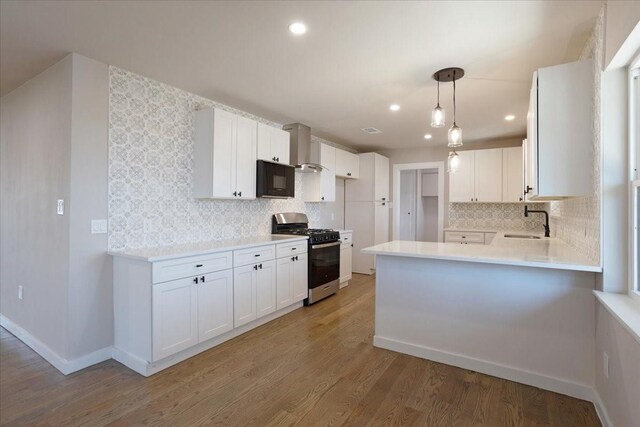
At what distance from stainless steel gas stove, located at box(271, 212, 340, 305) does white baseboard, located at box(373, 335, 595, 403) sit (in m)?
1.43

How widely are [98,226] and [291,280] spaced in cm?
204

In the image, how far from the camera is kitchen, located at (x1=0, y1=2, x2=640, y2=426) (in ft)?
6.49

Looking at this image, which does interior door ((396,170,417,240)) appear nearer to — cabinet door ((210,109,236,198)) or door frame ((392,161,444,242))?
door frame ((392,161,444,242))

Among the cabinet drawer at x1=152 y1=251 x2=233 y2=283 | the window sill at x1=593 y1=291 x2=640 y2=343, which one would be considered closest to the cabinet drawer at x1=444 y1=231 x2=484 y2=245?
the window sill at x1=593 y1=291 x2=640 y2=343

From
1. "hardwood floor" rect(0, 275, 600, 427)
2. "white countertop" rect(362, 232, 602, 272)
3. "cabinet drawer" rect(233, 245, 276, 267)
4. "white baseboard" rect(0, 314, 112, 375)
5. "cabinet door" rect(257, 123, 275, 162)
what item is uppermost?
"cabinet door" rect(257, 123, 275, 162)

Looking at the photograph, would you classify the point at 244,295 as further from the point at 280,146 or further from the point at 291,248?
the point at 280,146

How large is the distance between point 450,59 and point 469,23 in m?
0.51

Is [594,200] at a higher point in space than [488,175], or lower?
lower

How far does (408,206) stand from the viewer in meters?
8.07

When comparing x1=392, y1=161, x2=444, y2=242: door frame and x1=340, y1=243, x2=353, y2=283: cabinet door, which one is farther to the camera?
x1=392, y1=161, x2=444, y2=242: door frame

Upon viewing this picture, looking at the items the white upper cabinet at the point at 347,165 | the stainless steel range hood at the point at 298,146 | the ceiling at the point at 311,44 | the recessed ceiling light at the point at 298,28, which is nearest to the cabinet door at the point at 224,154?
the ceiling at the point at 311,44

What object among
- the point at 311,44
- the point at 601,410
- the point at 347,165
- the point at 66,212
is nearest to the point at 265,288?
the point at 66,212

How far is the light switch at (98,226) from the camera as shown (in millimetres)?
2621

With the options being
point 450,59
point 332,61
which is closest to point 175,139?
point 332,61
